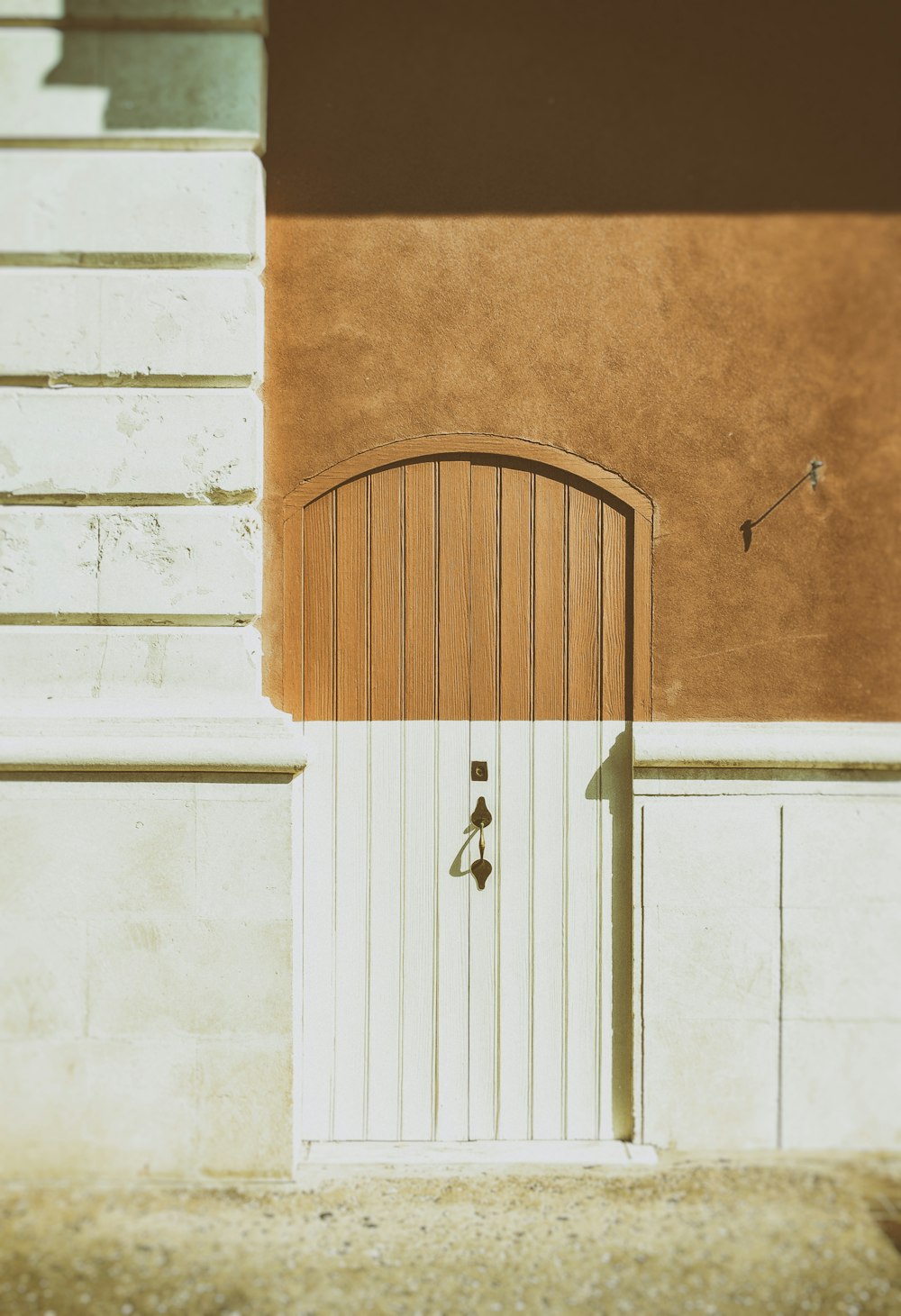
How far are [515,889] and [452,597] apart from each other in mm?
1310

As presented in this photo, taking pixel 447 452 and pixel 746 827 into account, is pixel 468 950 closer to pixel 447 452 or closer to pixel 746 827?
pixel 746 827

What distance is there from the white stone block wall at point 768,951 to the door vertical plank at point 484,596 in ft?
2.25

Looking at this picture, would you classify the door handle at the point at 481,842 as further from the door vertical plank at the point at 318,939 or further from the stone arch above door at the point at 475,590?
the door vertical plank at the point at 318,939

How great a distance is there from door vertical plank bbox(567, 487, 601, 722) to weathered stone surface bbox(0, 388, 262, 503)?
4.61 feet

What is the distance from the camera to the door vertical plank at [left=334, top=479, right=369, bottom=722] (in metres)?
4.44

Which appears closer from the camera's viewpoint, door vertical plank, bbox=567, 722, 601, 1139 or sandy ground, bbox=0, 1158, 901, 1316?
sandy ground, bbox=0, 1158, 901, 1316

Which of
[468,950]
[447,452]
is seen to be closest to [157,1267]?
[468,950]

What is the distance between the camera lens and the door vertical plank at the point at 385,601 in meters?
4.44

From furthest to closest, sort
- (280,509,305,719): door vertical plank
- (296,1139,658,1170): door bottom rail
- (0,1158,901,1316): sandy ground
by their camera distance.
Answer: (280,509,305,719): door vertical plank < (296,1139,658,1170): door bottom rail < (0,1158,901,1316): sandy ground

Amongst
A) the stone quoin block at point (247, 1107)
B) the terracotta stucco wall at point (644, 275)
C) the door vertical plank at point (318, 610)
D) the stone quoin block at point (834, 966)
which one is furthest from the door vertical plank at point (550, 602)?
A: the stone quoin block at point (247, 1107)

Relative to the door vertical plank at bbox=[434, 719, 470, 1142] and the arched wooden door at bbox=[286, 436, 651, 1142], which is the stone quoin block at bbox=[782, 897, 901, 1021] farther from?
the door vertical plank at bbox=[434, 719, 470, 1142]

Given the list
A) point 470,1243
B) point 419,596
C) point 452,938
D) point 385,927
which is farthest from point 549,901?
point 419,596

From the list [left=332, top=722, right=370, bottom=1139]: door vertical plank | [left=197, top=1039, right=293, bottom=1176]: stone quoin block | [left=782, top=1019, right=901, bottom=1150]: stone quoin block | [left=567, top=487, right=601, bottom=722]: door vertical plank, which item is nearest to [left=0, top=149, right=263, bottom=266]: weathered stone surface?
[left=567, top=487, right=601, bottom=722]: door vertical plank

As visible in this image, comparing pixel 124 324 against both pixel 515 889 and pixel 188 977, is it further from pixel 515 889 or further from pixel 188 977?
pixel 515 889
